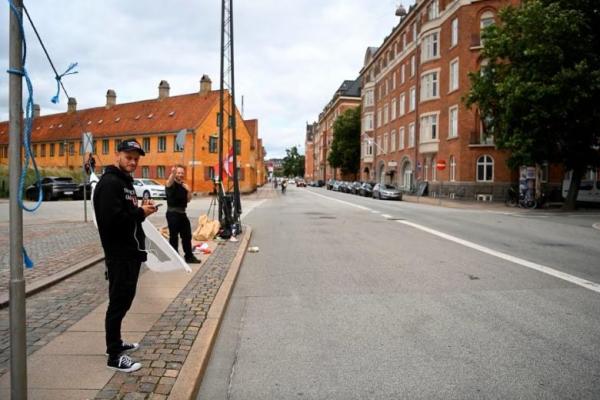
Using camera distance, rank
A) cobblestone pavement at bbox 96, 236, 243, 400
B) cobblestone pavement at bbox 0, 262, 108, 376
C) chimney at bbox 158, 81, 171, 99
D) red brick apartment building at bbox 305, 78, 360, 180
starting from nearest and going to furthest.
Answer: cobblestone pavement at bbox 96, 236, 243, 400, cobblestone pavement at bbox 0, 262, 108, 376, chimney at bbox 158, 81, 171, 99, red brick apartment building at bbox 305, 78, 360, 180

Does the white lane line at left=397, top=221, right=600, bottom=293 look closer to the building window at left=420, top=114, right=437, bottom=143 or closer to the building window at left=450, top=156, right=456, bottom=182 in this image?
the building window at left=450, top=156, right=456, bottom=182

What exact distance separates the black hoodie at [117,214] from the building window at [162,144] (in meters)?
44.9

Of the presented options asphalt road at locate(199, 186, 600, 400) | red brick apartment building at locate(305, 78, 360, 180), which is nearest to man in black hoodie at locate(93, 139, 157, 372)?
asphalt road at locate(199, 186, 600, 400)

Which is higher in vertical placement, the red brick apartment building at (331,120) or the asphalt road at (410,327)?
the red brick apartment building at (331,120)

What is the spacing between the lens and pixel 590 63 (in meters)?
23.0

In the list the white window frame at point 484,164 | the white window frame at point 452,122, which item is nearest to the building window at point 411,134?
the white window frame at point 452,122

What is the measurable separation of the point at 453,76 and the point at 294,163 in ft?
455

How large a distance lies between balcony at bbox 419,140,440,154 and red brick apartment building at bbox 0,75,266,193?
15797 millimetres

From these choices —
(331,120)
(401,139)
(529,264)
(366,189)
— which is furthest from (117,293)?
(331,120)

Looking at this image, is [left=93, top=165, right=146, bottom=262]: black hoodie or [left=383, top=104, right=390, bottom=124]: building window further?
[left=383, top=104, right=390, bottom=124]: building window

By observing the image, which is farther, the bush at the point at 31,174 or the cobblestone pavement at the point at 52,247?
the bush at the point at 31,174

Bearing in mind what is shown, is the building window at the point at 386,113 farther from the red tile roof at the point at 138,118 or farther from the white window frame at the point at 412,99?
the red tile roof at the point at 138,118

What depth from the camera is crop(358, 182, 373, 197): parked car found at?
4694 cm

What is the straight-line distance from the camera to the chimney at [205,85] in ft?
167
